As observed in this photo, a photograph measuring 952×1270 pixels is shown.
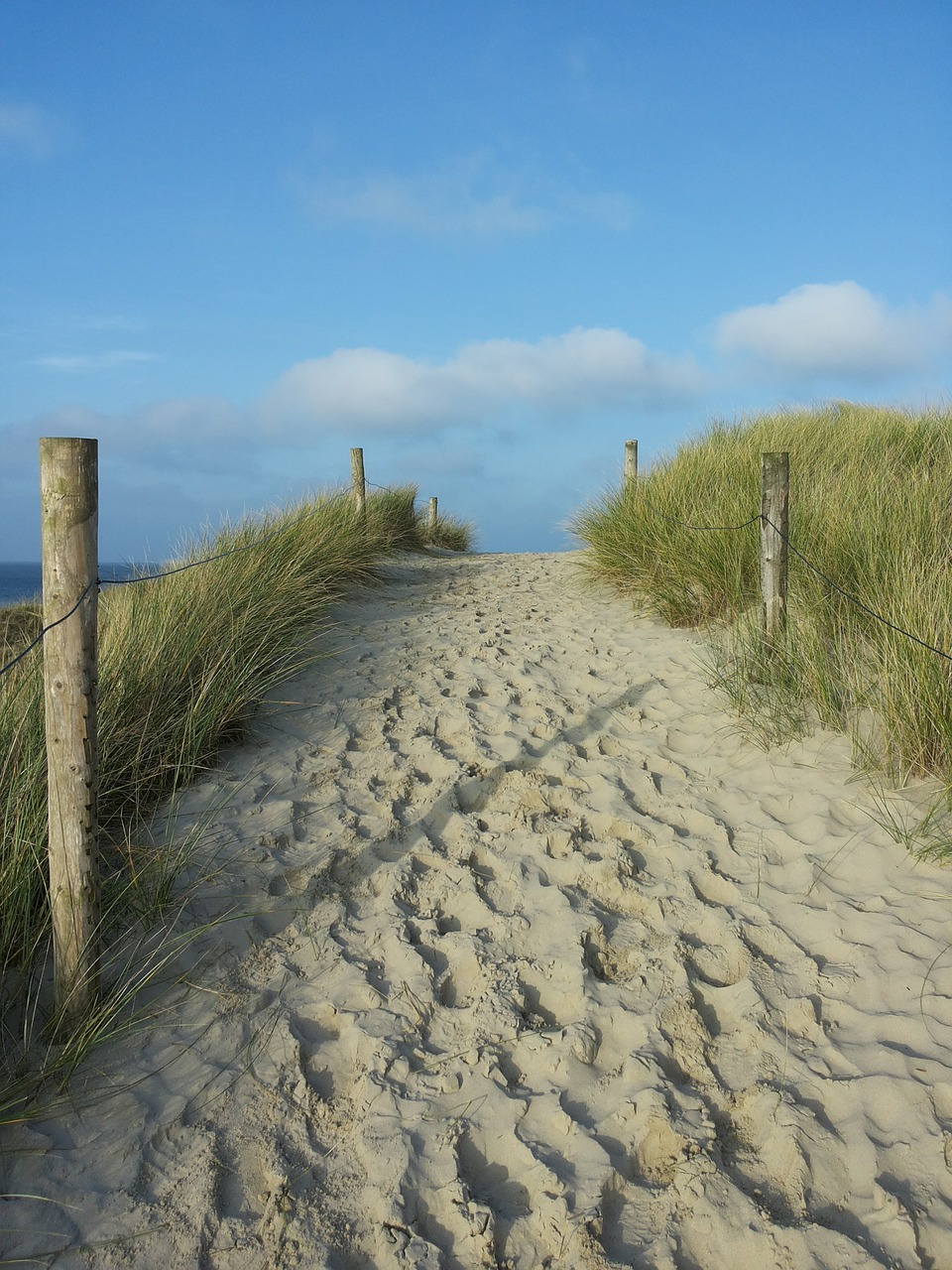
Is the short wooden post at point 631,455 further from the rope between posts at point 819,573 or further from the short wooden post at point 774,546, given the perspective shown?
the short wooden post at point 774,546

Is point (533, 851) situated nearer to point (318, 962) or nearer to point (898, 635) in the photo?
point (318, 962)

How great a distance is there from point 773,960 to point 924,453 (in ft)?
22.3

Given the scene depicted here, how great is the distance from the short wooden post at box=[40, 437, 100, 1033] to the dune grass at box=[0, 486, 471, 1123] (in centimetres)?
18

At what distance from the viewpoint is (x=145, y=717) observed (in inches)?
163

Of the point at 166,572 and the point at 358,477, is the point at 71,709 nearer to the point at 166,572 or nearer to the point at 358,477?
the point at 166,572

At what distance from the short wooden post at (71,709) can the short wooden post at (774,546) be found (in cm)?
379

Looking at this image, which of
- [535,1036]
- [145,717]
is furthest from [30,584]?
[535,1036]

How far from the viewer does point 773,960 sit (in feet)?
10.00

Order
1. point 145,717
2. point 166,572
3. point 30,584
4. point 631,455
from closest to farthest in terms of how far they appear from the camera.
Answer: point 166,572 < point 145,717 < point 631,455 < point 30,584

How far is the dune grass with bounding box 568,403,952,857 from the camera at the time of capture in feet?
13.2

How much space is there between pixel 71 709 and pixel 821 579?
4359mm

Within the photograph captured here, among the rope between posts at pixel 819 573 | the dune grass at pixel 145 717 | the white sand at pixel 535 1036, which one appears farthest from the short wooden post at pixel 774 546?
the dune grass at pixel 145 717

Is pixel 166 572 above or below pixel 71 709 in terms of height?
above

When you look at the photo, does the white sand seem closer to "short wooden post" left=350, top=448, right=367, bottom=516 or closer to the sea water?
the sea water
